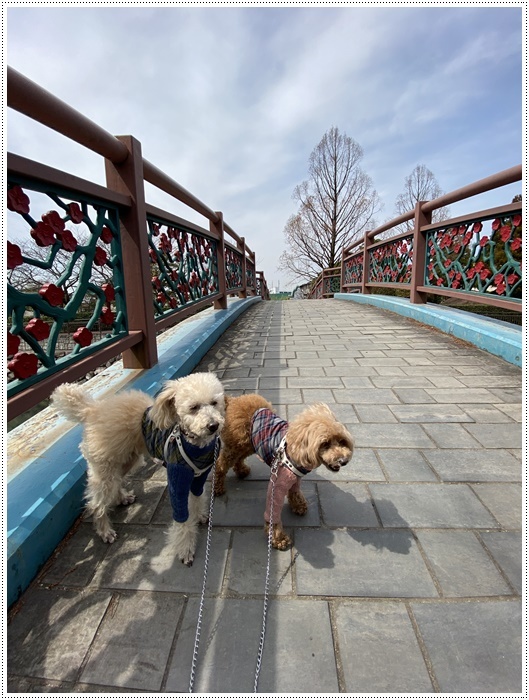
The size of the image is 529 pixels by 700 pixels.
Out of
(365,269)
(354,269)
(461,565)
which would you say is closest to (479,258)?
(461,565)

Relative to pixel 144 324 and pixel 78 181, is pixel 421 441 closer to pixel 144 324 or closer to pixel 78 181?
pixel 144 324

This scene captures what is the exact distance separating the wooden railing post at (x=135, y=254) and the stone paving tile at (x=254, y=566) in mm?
2019

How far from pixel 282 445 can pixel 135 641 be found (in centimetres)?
98

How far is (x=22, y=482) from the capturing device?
1762 mm

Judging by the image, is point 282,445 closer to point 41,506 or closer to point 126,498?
point 126,498

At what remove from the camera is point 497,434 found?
2.64 meters

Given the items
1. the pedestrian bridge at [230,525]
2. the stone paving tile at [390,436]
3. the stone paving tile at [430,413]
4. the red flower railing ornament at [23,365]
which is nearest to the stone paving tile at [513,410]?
the pedestrian bridge at [230,525]

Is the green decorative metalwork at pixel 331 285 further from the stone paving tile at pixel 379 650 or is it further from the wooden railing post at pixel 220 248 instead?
the stone paving tile at pixel 379 650

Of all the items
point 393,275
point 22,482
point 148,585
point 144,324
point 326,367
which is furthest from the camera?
point 393,275

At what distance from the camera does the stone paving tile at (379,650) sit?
1.18m

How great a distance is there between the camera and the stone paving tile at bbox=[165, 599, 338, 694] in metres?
1.20

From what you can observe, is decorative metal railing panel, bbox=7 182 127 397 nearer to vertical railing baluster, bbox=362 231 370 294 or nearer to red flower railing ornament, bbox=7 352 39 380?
red flower railing ornament, bbox=7 352 39 380
